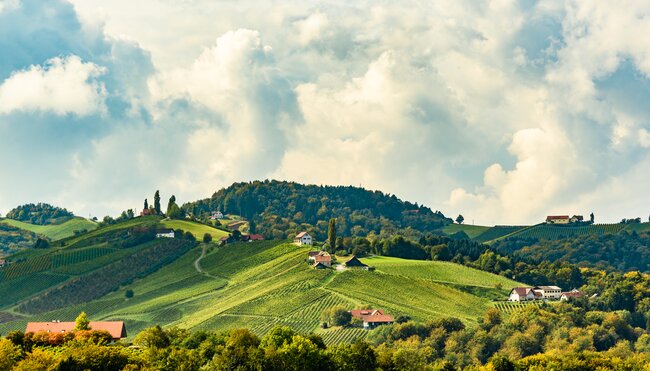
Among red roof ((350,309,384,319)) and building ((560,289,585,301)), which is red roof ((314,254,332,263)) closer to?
red roof ((350,309,384,319))

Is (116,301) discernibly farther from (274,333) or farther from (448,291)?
(274,333)

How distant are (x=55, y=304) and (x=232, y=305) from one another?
4838 cm

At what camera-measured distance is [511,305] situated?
171 metres

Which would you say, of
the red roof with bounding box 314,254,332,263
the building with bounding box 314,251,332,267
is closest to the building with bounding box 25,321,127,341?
the building with bounding box 314,251,332,267

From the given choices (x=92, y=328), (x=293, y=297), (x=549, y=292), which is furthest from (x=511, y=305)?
(x=92, y=328)

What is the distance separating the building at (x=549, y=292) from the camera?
185750 mm

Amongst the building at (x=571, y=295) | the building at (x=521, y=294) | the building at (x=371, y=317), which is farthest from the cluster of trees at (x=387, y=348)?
the building at (x=571, y=295)

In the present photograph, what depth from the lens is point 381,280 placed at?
174375mm

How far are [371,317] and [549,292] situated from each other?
5351 centimetres

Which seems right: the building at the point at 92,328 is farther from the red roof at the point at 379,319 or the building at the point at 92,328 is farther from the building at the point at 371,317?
the red roof at the point at 379,319

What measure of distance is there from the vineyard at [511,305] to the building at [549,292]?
27.7 ft

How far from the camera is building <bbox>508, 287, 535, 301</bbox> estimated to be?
584 ft

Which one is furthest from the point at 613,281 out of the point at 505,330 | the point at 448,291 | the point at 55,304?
the point at 55,304

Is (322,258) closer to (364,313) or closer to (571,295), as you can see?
(364,313)
